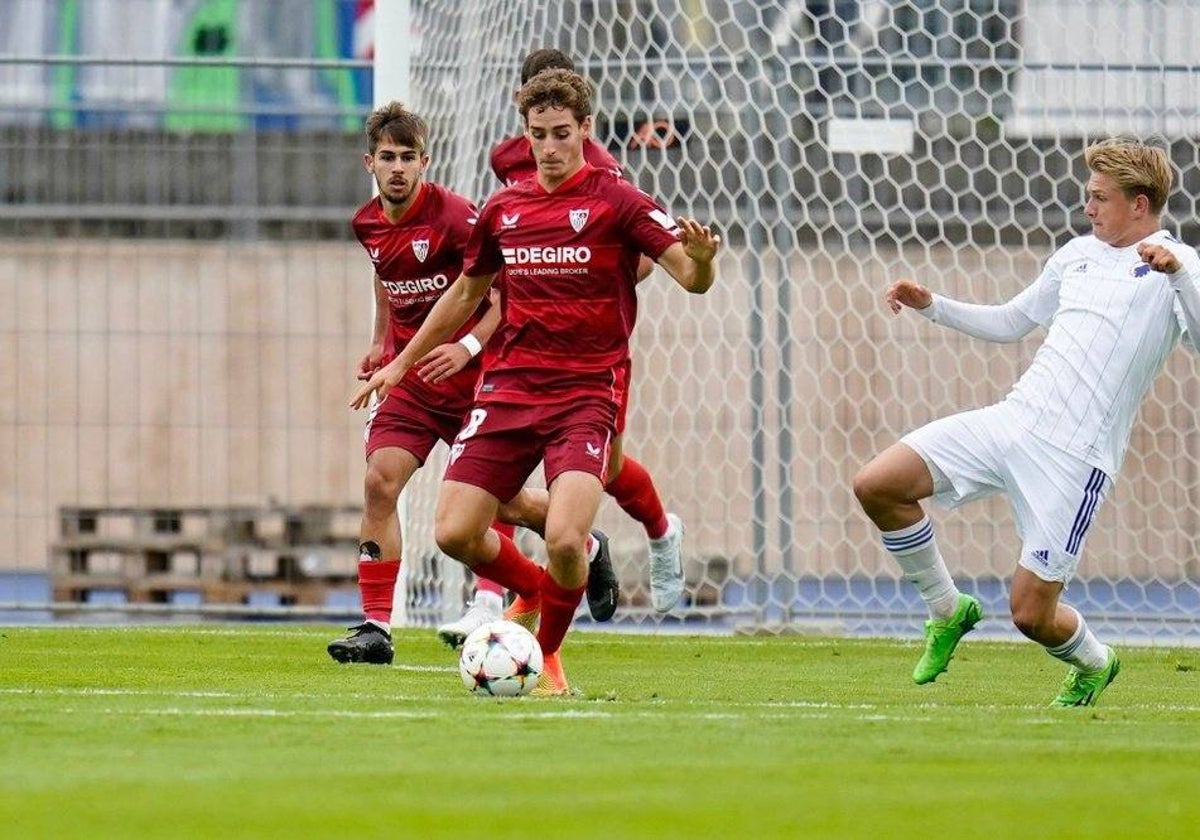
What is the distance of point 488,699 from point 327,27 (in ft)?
37.9

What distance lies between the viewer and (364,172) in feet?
42.8

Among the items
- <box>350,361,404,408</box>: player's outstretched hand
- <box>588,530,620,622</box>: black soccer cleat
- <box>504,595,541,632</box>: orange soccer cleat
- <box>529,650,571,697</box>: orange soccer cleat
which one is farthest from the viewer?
<box>588,530,620,622</box>: black soccer cleat

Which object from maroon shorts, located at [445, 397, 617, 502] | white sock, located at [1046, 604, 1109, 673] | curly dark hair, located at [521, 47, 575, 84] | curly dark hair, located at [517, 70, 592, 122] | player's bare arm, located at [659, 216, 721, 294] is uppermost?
curly dark hair, located at [521, 47, 575, 84]

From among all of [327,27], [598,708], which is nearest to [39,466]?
[327,27]

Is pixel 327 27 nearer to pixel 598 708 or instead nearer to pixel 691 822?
pixel 598 708

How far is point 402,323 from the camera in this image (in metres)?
8.46

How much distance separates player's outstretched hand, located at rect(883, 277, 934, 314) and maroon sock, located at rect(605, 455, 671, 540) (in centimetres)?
190

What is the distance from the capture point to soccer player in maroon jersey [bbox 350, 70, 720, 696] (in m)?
6.84

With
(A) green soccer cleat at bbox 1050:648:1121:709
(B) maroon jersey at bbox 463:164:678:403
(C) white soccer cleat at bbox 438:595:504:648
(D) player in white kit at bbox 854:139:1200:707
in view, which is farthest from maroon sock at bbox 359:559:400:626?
(A) green soccer cleat at bbox 1050:648:1121:709

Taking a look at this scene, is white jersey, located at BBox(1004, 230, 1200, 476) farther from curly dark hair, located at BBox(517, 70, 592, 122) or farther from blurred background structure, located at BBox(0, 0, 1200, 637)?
blurred background structure, located at BBox(0, 0, 1200, 637)

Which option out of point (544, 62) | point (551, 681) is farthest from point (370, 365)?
point (551, 681)

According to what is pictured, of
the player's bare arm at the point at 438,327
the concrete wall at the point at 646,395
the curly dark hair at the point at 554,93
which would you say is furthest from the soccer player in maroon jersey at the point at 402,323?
the concrete wall at the point at 646,395

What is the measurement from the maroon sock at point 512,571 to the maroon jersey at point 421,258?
2.52ft

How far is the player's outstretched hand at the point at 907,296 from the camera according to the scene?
704 centimetres
